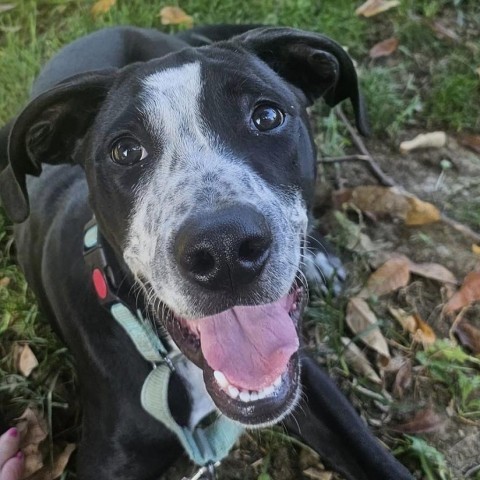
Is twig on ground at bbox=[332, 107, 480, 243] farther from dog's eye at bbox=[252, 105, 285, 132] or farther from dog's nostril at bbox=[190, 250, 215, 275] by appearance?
dog's nostril at bbox=[190, 250, 215, 275]

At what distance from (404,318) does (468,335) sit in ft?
1.01

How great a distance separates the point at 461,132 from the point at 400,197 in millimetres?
692

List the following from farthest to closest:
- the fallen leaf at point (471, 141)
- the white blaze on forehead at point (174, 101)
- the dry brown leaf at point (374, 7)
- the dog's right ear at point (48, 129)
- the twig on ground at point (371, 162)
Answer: the dry brown leaf at point (374, 7)
the fallen leaf at point (471, 141)
the twig on ground at point (371, 162)
the dog's right ear at point (48, 129)
the white blaze on forehead at point (174, 101)

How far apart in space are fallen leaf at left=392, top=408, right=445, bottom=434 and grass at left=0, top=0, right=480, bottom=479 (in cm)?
7

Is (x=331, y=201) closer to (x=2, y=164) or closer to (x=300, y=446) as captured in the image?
(x=300, y=446)

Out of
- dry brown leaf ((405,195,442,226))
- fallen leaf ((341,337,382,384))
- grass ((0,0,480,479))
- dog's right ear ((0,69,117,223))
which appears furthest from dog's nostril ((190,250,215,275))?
dry brown leaf ((405,195,442,226))

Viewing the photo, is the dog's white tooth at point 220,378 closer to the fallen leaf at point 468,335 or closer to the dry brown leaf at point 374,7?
the fallen leaf at point 468,335

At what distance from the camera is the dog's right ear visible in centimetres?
286

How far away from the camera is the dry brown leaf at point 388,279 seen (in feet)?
12.6

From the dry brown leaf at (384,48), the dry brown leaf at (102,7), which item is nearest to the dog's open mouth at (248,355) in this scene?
the dry brown leaf at (384,48)

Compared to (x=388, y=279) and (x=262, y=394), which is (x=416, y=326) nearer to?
(x=388, y=279)

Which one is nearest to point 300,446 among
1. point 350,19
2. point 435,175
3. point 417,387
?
point 417,387

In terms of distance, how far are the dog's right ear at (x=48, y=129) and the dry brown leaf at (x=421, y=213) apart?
1.86 metres

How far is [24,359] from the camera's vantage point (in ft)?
12.4
